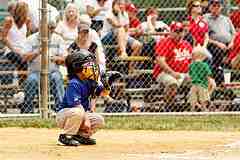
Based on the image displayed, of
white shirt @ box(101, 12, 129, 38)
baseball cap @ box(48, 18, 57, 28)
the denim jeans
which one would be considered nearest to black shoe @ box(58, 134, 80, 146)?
the denim jeans

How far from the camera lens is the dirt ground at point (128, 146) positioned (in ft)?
23.3

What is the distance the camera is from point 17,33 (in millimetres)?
11898

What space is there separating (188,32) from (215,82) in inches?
40.2

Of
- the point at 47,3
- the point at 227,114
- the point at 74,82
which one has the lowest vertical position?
the point at 227,114

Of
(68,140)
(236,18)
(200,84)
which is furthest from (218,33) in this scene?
(68,140)

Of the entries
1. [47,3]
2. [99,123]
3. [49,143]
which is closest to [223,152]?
[99,123]

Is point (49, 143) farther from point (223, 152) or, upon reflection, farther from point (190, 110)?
point (190, 110)

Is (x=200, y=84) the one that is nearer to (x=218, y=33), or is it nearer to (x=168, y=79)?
(x=168, y=79)

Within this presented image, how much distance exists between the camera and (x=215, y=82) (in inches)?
497

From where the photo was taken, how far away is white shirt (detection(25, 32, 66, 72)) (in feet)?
38.8

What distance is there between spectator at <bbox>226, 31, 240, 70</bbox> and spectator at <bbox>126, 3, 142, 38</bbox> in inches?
64.5

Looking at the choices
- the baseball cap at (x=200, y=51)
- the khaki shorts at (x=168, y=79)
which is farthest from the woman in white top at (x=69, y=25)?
the baseball cap at (x=200, y=51)

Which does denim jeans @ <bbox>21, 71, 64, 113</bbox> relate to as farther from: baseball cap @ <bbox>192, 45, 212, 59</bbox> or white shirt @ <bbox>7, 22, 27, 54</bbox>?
baseball cap @ <bbox>192, 45, 212, 59</bbox>

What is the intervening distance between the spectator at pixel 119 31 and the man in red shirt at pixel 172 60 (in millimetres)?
450
